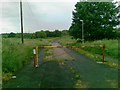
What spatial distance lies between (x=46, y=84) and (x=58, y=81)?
918mm

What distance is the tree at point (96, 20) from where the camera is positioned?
199ft

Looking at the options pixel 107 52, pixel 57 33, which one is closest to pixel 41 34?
pixel 57 33

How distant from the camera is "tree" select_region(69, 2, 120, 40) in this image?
60.7m

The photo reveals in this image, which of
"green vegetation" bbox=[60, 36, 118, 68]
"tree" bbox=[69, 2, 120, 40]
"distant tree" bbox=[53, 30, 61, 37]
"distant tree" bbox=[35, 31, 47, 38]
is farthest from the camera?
"distant tree" bbox=[53, 30, 61, 37]

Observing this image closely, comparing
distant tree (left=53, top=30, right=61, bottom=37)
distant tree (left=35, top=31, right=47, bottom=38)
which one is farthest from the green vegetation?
distant tree (left=53, top=30, right=61, bottom=37)

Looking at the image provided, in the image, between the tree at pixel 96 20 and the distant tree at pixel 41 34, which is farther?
the distant tree at pixel 41 34

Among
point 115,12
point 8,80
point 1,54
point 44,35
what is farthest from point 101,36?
point 44,35

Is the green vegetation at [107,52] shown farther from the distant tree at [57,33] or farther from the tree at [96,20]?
the distant tree at [57,33]

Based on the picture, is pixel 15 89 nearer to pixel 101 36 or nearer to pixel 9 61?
pixel 9 61

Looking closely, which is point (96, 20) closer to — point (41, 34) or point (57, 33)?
point (41, 34)

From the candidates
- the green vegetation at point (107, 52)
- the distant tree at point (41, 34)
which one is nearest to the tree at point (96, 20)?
the green vegetation at point (107, 52)

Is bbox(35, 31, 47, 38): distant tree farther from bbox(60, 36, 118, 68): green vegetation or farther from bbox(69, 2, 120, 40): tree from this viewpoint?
bbox(60, 36, 118, 68): green vegetation

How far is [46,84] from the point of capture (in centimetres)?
1163

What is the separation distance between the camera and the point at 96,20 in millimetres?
60594
